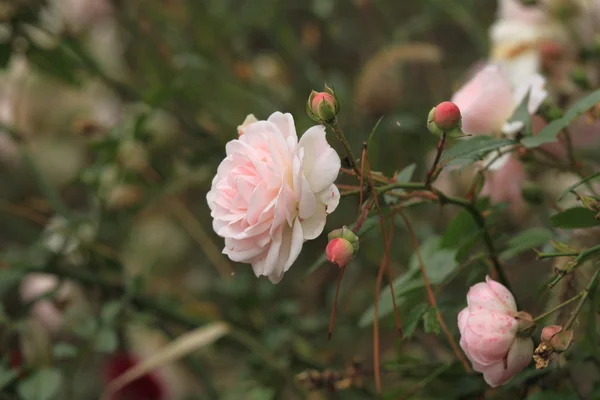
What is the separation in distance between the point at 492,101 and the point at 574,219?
82 mm

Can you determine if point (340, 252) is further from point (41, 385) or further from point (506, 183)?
point (41, 385)

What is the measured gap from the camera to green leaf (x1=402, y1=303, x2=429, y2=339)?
27 cm

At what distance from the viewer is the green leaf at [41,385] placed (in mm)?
408

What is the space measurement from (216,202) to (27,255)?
1.04 feet

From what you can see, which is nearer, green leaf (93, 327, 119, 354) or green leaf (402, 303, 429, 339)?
green leaf (402, 303, 429, 339)

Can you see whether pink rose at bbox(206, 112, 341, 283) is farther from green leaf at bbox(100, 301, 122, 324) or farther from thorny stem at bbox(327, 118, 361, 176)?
green leaf at bbox(100, 301, 122, 324)

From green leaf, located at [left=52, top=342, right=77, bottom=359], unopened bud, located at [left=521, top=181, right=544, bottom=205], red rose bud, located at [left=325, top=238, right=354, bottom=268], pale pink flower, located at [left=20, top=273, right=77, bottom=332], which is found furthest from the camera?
pale pink flower, located at [left=20, top=273, right=77, bottom=332]

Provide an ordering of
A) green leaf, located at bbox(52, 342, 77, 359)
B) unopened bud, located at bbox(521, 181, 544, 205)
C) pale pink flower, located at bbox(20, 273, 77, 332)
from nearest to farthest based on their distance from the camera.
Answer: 1. unopened bud, located at bbox(521, 181, 544, 205)
2. green leaf, located at bbox(52, 342, 77, 359)
3. pale pink flower, located at bbox(20, 273, 77, 332)

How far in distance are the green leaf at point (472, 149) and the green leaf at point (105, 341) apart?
281mm

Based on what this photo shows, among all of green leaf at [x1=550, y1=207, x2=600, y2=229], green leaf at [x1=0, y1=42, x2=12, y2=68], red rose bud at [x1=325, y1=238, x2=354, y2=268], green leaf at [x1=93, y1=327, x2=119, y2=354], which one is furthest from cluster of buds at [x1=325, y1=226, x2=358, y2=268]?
green leaf at [x1=0, y1=42, x2=12, y2=68]

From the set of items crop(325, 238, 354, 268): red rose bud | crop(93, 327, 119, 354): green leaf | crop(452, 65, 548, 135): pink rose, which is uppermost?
crop(325, 238, 354, 268): red rose bud

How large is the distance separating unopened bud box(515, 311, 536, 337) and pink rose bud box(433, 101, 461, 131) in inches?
3.2

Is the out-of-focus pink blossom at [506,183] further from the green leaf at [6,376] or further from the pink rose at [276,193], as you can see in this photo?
the green leaf at [6,376]

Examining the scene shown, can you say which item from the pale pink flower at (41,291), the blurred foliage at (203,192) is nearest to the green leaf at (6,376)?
the blurred foliage at (203,192)
